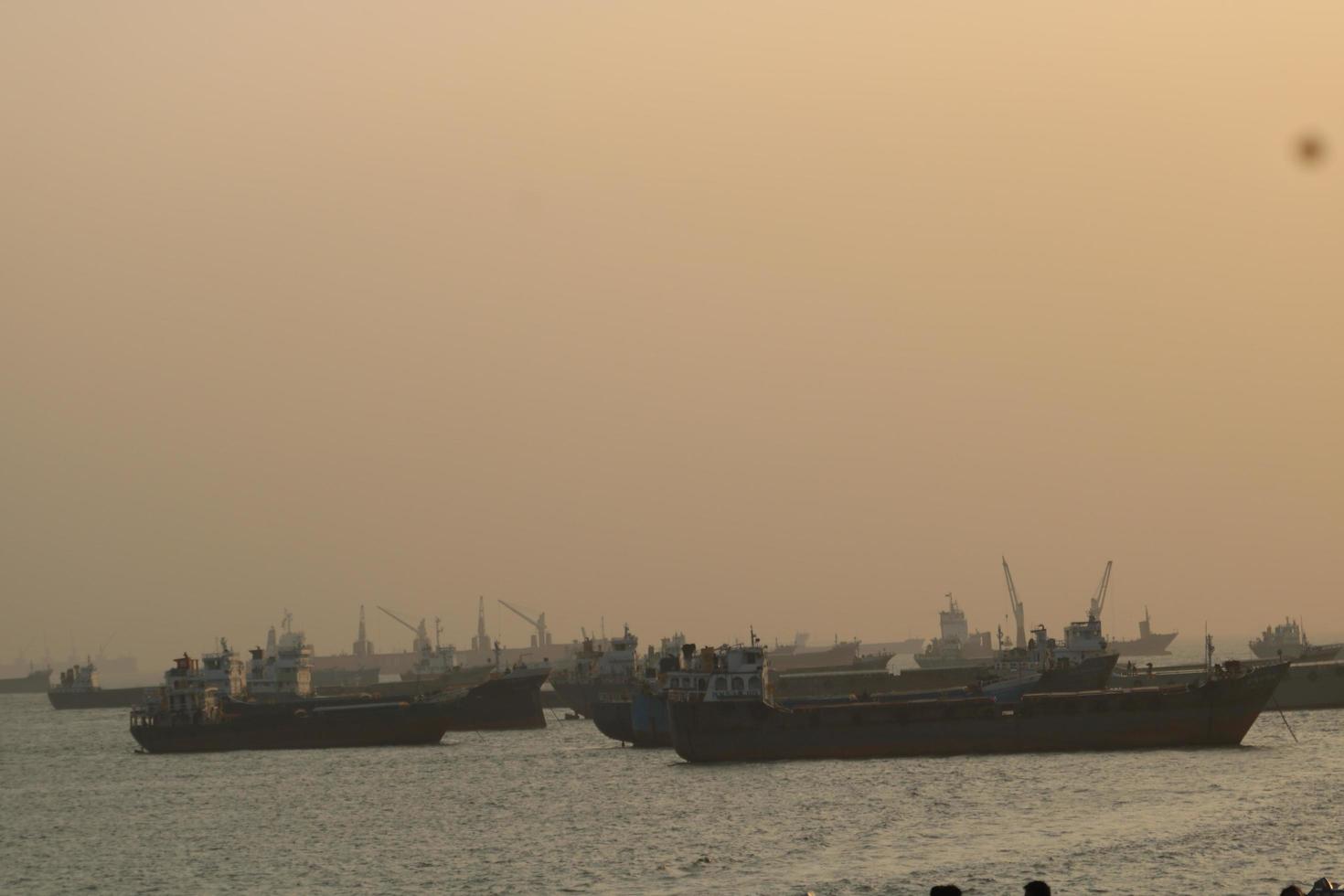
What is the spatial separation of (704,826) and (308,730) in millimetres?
73693

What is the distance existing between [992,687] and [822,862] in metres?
67.8

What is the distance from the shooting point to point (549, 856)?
3041 inches

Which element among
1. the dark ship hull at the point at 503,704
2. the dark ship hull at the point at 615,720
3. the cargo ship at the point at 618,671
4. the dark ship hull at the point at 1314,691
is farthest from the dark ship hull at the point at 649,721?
the dark ship hull at the point at 1314,691

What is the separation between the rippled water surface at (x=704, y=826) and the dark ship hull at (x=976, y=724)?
1.97 meters

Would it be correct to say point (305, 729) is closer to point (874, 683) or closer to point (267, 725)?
point (267, 725)

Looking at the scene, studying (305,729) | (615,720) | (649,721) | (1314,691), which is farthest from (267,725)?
(1314,691)

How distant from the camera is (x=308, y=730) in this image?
5930 inches

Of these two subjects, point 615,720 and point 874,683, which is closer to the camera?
point 615,720

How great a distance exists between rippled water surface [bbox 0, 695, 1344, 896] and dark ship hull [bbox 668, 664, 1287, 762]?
1.97 metres

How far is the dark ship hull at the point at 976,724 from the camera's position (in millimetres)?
113312

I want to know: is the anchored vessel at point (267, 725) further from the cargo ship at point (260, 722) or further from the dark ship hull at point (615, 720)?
the dark ship hull at point (615, 720)

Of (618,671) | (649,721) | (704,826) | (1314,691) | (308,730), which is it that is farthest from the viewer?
(618,671)

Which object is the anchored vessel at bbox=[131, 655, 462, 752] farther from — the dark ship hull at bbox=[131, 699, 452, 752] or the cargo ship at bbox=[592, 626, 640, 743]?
the cargo ship at bbox=[592, 626, 640, 743]

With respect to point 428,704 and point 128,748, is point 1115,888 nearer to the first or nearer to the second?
point 428,704
